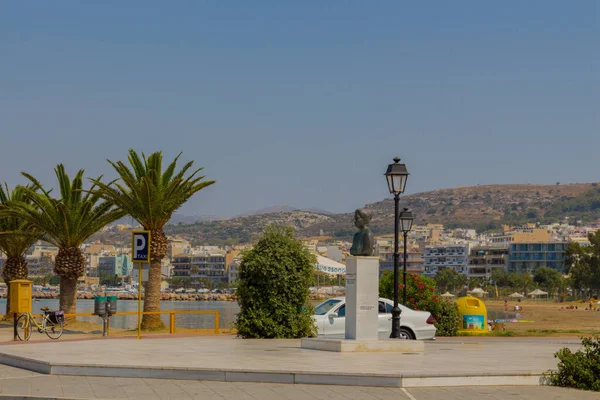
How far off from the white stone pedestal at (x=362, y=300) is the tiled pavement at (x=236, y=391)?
5.37 m

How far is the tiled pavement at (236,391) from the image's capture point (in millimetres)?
13570

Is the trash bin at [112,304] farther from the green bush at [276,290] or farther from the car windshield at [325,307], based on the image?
the car windshield at [325,307]

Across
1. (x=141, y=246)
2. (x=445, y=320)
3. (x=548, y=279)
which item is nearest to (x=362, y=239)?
(x=141, y=246)

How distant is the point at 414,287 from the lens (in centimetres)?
3288

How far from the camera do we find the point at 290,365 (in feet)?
53.7

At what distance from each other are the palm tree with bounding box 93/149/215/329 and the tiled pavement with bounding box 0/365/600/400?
69.4 feet

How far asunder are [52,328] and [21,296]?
2471 mm

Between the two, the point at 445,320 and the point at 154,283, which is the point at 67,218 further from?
the point at 445,320

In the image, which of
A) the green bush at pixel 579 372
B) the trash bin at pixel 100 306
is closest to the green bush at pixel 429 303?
the trash bin at pixel 100 306

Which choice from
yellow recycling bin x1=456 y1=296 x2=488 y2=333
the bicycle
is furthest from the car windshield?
yellow recycling bin x1=456 y1=296 x2=488 y2=333

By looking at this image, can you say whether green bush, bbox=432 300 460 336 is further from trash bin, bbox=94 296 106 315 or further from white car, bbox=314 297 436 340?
trash bin, bbox=94 296 106 315

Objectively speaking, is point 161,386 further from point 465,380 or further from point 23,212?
point 23,212

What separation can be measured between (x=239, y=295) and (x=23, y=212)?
15368 mm

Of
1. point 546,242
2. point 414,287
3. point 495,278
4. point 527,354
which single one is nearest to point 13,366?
point 527,354
